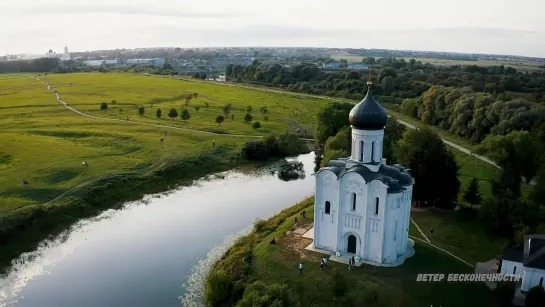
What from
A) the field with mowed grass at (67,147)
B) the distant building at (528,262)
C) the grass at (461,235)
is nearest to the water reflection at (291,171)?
the field with mowed grass at (67,147)

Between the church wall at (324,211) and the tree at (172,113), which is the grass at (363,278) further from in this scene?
the tree at (172,113)

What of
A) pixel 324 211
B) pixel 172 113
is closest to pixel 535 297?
pixel 324 211

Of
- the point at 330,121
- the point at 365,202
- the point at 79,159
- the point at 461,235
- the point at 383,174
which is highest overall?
the point at 383,174

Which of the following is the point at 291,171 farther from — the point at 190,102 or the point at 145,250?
the point at 190,102

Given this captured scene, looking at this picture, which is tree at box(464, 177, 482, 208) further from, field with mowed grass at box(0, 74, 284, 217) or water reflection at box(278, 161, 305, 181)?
field with mowed grass at box(0, 74, 284, 217)

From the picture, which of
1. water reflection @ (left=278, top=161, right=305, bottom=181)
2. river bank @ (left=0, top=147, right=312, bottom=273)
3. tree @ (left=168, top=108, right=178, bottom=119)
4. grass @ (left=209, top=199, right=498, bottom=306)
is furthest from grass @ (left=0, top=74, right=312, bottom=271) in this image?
grass @ (left=209, top=199, right=498, bottom=306)

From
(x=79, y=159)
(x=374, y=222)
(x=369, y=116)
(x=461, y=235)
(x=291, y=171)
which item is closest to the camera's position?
(x=374, y=222)

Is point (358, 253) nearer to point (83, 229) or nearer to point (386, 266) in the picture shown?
point (386, 266)
